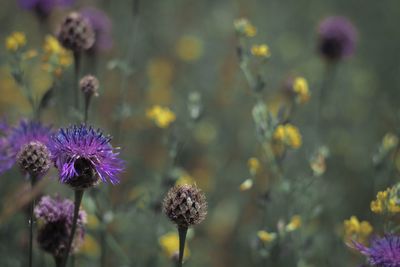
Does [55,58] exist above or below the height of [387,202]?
above

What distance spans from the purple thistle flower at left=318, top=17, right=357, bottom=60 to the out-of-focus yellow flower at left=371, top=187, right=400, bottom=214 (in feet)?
8.84

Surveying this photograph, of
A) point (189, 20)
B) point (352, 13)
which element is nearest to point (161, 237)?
point (189, 20)

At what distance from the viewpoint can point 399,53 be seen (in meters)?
8.84

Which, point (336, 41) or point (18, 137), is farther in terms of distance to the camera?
point (336, 41)

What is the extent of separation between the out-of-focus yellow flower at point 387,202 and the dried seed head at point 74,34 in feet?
6.43

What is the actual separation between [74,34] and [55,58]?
20 cm

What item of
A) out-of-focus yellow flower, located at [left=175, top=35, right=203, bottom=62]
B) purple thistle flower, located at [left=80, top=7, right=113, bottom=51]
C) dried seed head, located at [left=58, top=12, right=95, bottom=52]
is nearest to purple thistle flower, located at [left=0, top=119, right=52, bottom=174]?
dried seed head, located at [left=58, top=12, right=95, bottom=52]

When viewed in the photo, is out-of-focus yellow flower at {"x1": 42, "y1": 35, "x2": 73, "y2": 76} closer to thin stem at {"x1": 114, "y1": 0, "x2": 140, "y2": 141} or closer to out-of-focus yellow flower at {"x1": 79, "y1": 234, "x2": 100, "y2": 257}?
thin stem at {"x1": 114, "y1": 0, "x2": 140, "y2": 141}

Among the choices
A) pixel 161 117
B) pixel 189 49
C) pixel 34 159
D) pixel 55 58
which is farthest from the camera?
pixel 189 49

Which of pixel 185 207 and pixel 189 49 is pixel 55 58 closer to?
pixel 185 207

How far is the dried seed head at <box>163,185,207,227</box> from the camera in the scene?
2.76 meters

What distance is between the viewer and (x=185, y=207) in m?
2.76

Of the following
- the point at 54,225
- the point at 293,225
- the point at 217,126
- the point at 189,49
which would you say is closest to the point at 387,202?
the point at 293,225

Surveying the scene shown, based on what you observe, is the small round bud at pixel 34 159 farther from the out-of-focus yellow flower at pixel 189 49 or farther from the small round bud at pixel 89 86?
the out-of-focus yellow flower at pixel 189 49
